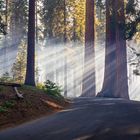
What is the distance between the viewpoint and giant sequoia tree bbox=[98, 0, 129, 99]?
30.6 meters

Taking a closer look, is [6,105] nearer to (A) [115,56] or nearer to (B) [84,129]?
(B) [84,129]

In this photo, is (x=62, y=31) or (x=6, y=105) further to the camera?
(x=62, y=31)

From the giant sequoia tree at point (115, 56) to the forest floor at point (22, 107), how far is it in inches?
511

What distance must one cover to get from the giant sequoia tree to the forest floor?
13.0m

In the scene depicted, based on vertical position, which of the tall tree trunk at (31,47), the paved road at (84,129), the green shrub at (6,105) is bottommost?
the paved road at (84,129)

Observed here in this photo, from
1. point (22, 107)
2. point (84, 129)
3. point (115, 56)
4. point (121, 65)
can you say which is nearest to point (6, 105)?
point (22, 107)

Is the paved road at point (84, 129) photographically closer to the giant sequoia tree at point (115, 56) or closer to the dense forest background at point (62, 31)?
the giant sequoia tree at point (115, 56)

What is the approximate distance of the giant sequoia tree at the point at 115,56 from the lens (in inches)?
1206

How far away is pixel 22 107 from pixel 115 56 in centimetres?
2012

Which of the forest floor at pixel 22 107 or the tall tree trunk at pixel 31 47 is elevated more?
the tall tree trunk at pixel 31 47

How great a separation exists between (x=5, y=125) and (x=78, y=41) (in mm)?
46686

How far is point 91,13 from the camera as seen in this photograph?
112 feet

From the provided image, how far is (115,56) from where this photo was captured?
34344mm

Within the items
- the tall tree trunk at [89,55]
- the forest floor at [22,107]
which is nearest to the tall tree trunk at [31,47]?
the forest floor at [22,107]
